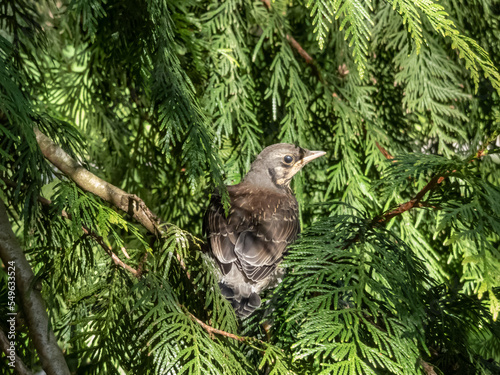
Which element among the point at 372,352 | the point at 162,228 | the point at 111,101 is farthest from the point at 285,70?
the point at 372,352

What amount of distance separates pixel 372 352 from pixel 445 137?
133cm

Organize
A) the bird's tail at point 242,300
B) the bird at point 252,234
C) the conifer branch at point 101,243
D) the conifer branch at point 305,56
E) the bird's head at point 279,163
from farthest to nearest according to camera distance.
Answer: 1. the bird's head at point 279,163
2. the conifer branch at point 305,56
3. the bird at point 252,234
4. the bird's tail at point 242,300
5. the conifer branch at point 101,243

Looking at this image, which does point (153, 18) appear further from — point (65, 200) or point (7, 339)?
point (7, 339)

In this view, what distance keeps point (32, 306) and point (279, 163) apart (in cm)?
138

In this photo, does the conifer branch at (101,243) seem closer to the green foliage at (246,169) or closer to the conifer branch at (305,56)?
the green foliage at (246,169)

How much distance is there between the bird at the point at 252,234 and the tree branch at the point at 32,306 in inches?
28.6

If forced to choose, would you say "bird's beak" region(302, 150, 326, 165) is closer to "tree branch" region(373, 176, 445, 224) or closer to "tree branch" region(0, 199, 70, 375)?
"tree branch" region(373, 176, 445, 224)

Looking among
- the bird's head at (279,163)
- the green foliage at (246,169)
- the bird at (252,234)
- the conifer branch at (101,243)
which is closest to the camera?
the green foliage at (246,169)

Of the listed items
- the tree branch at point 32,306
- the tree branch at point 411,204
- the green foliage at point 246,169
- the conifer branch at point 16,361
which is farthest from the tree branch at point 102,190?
the tree branch at point 411,204

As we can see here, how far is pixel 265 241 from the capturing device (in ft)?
6.76

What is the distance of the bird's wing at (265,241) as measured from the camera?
6.52 feet

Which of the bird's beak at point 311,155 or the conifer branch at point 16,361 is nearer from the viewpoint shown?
the conifer branch at point 16,361

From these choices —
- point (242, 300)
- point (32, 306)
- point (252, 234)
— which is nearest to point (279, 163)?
point (252, 234)

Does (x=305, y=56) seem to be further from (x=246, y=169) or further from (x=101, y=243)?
(x=101, y=243)
